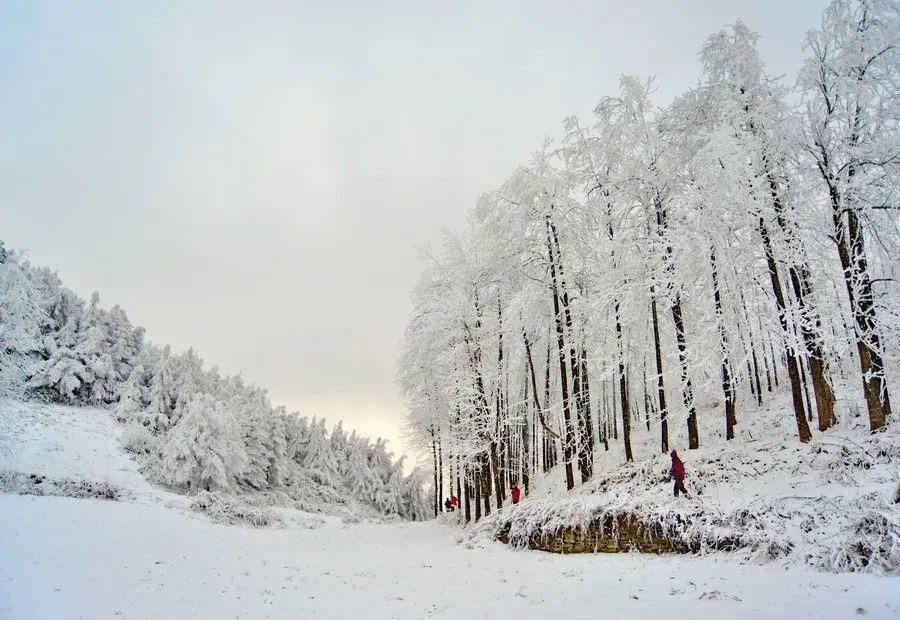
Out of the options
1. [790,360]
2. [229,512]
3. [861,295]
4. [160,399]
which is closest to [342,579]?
[790,360]

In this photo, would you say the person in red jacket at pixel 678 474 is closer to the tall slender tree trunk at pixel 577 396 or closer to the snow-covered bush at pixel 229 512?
the tall slender tree trunk at pixel 577 396

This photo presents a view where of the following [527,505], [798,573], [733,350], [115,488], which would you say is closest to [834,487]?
[798,573]

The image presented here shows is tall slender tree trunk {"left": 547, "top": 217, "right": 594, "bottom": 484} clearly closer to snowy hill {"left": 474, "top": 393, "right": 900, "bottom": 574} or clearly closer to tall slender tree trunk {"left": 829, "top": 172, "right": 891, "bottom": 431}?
snowy hill {"left": 474, "top": 393, "right": 900, "bottom": 574}

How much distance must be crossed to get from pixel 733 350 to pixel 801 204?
4.12 metres

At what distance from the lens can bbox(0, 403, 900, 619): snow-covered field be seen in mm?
6934

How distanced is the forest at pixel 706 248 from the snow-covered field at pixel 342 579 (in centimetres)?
564

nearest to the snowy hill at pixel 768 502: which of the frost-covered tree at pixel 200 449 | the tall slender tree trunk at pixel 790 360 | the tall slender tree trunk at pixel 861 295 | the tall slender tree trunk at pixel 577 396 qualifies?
the tall slender tree trunk at pixel 790 360

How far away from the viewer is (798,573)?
25.2ft

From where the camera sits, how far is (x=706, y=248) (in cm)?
1356

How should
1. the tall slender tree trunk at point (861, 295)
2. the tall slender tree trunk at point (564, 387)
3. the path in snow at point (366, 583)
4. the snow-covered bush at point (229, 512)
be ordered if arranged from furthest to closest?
the snow-covered bush at point (229, 512), the tall slender tree trunk at point (564, 387), the tall slender tree trunk at point (861, 295), the path in snow at point (366, 583)

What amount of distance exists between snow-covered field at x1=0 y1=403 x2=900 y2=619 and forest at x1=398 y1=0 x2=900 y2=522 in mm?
5638

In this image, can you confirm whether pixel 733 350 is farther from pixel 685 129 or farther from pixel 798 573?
pixel 685 129

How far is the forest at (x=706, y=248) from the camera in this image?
38.7ft

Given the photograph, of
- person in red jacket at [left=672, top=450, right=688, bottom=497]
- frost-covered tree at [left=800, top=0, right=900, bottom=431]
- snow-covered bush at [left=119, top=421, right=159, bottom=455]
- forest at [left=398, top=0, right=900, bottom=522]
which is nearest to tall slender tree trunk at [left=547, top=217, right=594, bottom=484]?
forest at [left=398, top=0, right=900, bottom=522]
